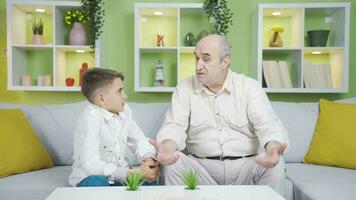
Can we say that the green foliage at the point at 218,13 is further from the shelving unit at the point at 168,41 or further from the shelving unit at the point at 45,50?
the shelving unit at the point at 45,50

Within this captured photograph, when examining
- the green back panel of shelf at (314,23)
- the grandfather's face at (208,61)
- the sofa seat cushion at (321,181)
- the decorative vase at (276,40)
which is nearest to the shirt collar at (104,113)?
the grandfather's face at (208,61)

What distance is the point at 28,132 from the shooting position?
2.54m

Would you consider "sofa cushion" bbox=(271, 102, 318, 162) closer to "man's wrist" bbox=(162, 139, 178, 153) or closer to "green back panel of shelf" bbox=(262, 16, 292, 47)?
"man's wrist" bbox=(162, 139, 178, 153)

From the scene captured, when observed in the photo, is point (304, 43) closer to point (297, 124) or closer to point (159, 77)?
point (297, 124)

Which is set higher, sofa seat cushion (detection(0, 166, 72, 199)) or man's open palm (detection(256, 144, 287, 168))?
man's open palm (detection(256, 144, 287, 168))

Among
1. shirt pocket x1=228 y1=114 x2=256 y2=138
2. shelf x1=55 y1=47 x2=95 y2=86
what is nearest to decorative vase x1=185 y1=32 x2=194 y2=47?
shelf x1=55 y1=47 x2=95 y2=86

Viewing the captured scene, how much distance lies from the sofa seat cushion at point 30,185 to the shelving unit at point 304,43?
69.8 inches

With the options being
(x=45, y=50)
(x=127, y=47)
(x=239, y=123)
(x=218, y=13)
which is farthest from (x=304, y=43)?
(x=45, y=50)

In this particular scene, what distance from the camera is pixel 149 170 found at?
6.73 ft

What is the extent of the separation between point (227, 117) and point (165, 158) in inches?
19.6

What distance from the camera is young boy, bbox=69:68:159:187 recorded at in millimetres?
1956

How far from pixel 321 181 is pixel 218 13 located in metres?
1.64

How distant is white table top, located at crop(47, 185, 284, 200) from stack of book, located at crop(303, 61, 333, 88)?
1.96 meters

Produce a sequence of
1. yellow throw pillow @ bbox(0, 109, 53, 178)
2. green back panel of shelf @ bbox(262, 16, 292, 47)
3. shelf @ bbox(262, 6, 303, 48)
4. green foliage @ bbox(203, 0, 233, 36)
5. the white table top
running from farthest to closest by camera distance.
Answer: green back panel of shelf @ bbox(262, 16, 292, 47) < shelf @ bbox(262, 6, 303, 48) < green foliage @ bbox(203, 0, 233, 36) < yellow throw pillow @ bbox(0, 109, 53, 178) < the white table top
